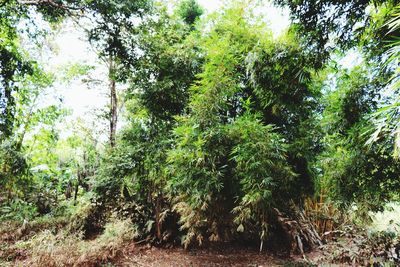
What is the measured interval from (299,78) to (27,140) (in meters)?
6.96

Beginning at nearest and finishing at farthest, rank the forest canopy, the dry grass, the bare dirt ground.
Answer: the forest canopy → the dry grass → the bare dirt ground

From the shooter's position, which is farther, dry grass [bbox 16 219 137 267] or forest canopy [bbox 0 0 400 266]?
dry grass [bbox 16 219 137 267]

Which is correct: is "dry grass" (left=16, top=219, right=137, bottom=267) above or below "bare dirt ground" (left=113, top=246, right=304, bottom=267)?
above

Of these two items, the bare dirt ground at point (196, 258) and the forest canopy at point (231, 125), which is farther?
the bare dirt ground at point (196, 258)

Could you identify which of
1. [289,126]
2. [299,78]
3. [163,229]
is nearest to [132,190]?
[163,229]

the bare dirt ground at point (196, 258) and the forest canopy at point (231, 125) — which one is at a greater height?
the forest canopy at point (231, 125)

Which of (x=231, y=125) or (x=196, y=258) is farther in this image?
(x=196, y=258)

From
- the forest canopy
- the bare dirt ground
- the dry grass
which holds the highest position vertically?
the forest canopy

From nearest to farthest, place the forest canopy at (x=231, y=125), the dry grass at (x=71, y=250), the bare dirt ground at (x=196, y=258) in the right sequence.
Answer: the forest canopy at (x=231, y=125) → the dry grass at (x=71, y=250) → the bare dirt ground at (x=196, y=258)

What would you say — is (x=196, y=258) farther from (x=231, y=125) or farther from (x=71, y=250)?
(x=231, y=125)

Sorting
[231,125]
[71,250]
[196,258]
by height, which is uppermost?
[231,125]

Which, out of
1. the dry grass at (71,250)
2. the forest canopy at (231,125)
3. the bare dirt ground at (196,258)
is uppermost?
the forest canopy at (231,125)

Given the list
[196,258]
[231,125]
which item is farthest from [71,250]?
[231,125]

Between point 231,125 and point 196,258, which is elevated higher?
point 231,125
